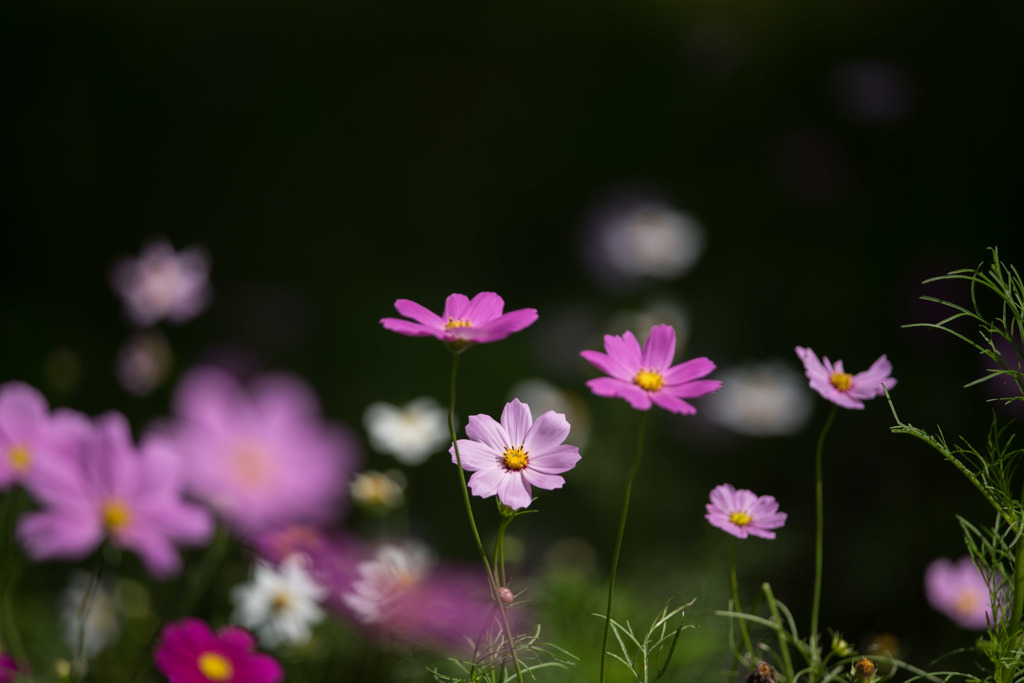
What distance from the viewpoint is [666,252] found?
143 centimetres

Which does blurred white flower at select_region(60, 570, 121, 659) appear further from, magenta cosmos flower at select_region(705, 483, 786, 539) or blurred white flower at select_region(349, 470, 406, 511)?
magenta cosmos flower at select_region(705, 483, 786, 539)

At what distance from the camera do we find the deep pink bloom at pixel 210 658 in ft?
1.52

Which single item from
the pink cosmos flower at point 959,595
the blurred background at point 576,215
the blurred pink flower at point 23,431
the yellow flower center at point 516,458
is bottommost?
the blurred background at point 576,215

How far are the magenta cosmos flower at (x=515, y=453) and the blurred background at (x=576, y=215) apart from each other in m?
0.64

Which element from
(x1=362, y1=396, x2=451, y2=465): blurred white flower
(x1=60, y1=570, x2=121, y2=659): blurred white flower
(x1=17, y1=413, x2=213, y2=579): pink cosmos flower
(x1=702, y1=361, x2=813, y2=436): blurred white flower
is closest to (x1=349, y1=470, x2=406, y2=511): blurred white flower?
(x1=362, y1=396, x2=451, y2=465): blurred white flower

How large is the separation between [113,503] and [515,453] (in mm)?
272

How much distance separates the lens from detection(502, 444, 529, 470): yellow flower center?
355 mm

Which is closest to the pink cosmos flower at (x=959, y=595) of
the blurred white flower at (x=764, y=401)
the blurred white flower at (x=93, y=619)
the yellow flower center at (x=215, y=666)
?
the yellow flower center at (x=215, y=666)

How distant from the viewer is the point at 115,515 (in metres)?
0.49

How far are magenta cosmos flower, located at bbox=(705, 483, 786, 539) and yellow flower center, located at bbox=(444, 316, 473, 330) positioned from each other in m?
0.13

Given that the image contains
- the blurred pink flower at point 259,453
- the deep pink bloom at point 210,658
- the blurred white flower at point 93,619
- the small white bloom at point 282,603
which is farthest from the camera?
the blurred white flower at point 93,619

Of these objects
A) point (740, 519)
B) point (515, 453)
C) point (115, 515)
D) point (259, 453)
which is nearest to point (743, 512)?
point (740, 519)

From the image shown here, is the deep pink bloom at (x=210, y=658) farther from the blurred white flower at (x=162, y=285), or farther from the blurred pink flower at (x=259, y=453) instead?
the blurred white flower at (x=162, y=285)

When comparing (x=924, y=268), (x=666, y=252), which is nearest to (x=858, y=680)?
(x=666, y=252)
